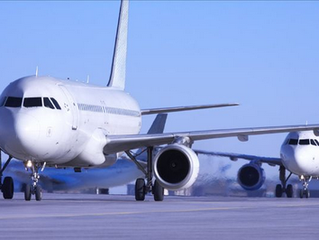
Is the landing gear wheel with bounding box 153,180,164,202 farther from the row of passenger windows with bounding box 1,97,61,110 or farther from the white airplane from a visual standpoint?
the white airplane

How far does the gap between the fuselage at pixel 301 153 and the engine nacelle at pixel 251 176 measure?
4.15 m

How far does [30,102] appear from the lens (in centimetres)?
2416

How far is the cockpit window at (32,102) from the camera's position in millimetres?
24016

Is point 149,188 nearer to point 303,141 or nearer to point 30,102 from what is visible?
point 30,102

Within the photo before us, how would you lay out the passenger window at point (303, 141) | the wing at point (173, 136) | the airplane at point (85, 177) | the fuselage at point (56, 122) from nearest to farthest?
the fuselage at point (56, 122) < the wing at point (173, 136) < the passenger window at point (303, 141) < the airplane at point (85, 177)

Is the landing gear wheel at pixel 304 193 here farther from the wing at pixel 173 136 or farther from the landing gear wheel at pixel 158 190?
the landing gear wheel at pixel 158 190

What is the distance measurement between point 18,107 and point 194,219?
397 inches

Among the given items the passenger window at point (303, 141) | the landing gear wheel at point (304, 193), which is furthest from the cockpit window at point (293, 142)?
the landing gear wheel at point (304, 193)

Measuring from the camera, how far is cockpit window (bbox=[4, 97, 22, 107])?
23891 mm

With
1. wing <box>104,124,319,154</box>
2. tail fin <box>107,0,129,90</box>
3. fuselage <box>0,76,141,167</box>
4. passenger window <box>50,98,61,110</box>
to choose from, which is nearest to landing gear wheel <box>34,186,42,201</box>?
fuselage <box>0,76,141,167</box>

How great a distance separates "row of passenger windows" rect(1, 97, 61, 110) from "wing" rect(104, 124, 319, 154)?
113 inches

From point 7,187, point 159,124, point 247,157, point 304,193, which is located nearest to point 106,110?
point 7,187

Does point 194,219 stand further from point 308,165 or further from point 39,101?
point 308,165

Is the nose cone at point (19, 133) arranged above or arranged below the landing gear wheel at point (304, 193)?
above
